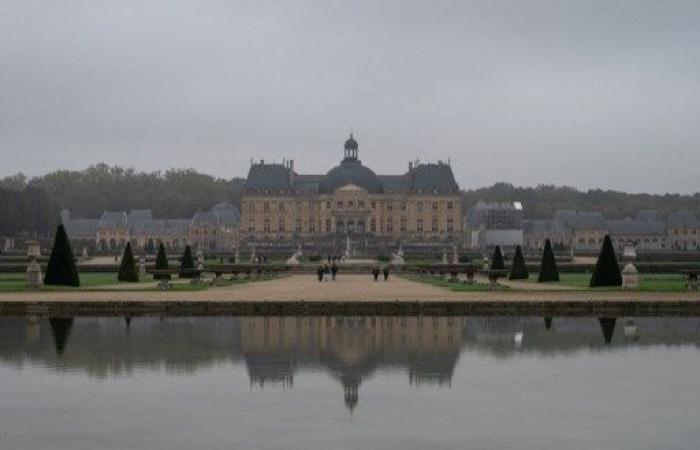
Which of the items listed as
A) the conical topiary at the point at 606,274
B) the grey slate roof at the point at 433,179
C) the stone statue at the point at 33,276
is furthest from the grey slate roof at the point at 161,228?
the conical topiary at the point at 606,274

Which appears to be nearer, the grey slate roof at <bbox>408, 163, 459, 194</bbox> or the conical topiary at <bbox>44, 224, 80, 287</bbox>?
the conical topiary at <bbox>44, 224, 80, 287</bbox>

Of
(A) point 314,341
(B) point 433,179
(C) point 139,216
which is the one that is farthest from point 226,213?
(A) point 314,341

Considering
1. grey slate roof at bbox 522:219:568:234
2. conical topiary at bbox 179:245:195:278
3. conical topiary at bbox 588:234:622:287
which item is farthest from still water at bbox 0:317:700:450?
grey slate roof at bbox 522:219:568:234

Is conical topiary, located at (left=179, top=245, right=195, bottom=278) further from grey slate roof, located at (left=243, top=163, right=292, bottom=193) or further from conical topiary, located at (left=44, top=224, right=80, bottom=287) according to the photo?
grey slate roof, located at (left=243, top=163, right=292, bottom=193)

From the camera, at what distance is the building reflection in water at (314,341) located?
1267cm

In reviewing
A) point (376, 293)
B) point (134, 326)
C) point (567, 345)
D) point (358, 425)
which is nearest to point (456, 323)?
point (567, 345)

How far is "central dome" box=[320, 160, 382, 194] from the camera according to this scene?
91.1 meters

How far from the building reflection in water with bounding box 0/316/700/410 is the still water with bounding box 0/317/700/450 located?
0.04 m

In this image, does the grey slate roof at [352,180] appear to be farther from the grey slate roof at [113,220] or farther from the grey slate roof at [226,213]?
the grey slate roof at [113,220]

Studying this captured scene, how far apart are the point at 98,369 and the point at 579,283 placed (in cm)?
2068

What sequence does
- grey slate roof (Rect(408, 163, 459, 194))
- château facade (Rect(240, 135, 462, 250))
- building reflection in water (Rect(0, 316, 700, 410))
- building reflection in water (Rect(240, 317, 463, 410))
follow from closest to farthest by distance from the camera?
1. building reflection in water (Rect(240, 317, 463, 410))
2. building reflection in water (Rect(0, 316, 700, 410))
3. château facade (Rect(240, 135, 462, 250))
4. grey slate roof (Rect(408, 163, 459, 194))

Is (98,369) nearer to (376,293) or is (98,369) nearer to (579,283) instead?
(376,293)

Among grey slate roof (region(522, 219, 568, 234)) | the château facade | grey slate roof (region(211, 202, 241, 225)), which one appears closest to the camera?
the château facade

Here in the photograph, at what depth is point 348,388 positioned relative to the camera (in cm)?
1113
